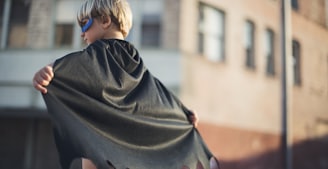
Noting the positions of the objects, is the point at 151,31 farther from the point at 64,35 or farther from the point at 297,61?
the point at 297,61

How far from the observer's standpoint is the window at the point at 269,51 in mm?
5588

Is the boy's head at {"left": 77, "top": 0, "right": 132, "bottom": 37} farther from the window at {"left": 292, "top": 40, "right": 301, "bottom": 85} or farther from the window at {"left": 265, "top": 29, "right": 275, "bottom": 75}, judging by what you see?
the window at {"left": 265, "top": 29, "right": 275, "bottom": 75}

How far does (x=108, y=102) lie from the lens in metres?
0.90

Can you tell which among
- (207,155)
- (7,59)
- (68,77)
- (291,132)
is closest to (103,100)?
(68,77)

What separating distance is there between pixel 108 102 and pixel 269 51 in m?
5.22

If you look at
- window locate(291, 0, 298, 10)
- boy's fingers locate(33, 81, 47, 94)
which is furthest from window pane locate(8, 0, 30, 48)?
boy's fingers locate(33, 81, 47, 94)

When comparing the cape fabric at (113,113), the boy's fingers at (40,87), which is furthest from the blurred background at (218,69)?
the boy's fingers at (40,87)

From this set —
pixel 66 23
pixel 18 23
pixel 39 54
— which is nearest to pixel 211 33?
pixel 66 23

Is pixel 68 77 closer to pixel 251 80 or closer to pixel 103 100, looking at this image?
pixel 103 100

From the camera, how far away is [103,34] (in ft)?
3.31

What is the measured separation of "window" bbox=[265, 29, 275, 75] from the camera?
5.59 meters

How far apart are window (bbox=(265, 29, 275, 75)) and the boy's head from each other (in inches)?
186

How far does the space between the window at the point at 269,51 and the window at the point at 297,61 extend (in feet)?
2.12

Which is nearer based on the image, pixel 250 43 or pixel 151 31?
pixel 151 31
